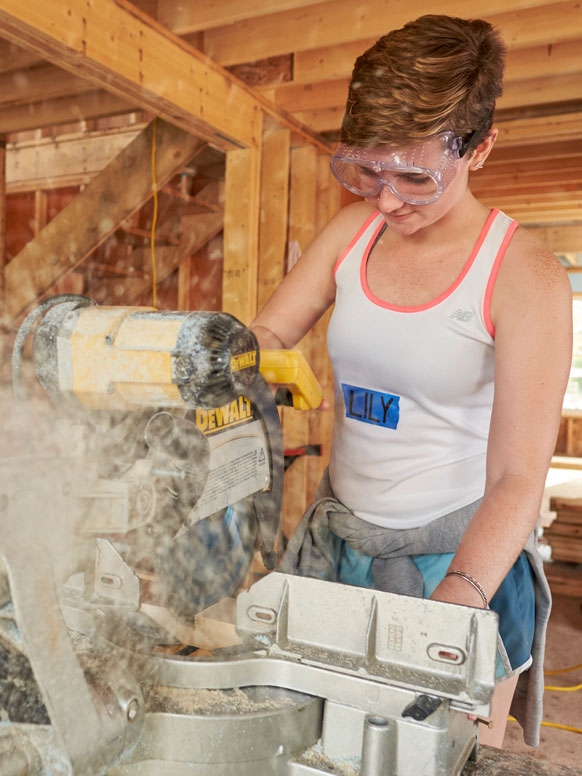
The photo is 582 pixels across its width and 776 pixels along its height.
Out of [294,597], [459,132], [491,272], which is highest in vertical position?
[459,132]

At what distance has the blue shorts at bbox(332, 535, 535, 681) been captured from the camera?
1221 millimetres

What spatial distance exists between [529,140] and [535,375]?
3837mm

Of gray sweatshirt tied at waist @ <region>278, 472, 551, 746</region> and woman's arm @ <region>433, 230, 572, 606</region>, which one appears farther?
gray sweatshirt tied at waist @ <region>278, 472, 551, 746</region>

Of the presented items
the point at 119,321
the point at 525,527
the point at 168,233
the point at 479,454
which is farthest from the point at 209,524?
the point at 168,233

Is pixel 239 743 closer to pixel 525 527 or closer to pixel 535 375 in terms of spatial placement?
pixel 525 527

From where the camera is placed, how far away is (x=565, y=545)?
15.3 feet

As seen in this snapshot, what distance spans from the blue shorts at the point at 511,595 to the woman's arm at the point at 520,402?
24 centimetres

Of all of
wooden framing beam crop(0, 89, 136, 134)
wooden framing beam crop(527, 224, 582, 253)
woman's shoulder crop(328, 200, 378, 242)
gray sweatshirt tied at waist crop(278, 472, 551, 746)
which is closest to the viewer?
gray sweatshirt tied at waist crop(278, 472, 551, 746)

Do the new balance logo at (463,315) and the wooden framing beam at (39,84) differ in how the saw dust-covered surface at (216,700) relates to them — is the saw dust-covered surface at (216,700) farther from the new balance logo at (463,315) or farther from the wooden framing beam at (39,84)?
the wooden framing beam at (39,84)

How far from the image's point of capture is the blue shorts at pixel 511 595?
1.22 meters

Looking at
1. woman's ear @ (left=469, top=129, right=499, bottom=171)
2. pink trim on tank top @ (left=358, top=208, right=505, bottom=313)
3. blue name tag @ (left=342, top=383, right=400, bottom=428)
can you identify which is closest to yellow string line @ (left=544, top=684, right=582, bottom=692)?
blue name tag @ (left=342, top=383, right=400, bottom=428)

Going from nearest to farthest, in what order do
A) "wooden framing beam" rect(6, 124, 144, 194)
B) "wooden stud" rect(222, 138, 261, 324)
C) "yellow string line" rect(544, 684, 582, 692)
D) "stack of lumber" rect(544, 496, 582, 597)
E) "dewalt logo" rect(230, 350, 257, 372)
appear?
"dewalt logo" rect(230, 350, 257, 372)
"yellow string line" rect(544, 684, 582, 692)
"wooden stud" rect(222, 138, 261, 324)
"stack of lumber" rect(544, 496, 582, 597)
"wooden framing beam" rect(6, 124, 144, 194)

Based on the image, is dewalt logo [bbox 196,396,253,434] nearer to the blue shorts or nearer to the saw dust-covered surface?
the saw dust-covered surface

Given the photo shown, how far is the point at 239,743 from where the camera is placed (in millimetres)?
663
